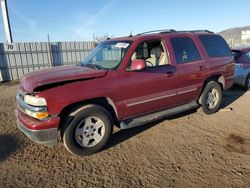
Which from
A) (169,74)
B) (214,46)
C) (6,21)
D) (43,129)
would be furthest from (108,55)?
(6,21)

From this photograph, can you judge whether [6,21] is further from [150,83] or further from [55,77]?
[150,83]

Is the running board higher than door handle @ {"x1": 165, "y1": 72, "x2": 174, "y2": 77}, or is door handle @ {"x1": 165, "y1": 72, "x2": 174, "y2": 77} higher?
door handle @ {"x1": 165, "y1": 72, "x2": 174, "y2": 77}

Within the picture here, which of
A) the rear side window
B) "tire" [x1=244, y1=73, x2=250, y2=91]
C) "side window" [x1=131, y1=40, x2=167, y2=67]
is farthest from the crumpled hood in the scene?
"tire" [x1=244, y1=73, x2=250, y2=91]

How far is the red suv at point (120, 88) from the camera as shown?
11.8 feet

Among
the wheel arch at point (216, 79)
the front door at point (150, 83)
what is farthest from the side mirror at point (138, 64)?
the wheel arch at point (216, 79)

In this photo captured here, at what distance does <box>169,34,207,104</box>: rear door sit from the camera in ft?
16.2

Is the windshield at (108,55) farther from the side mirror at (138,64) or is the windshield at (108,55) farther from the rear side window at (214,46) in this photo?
the rear side window at (214,46)

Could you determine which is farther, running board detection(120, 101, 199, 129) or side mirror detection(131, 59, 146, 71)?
running board detection(120, 101, 199, 129)

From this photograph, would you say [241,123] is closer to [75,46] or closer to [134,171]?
[134,171]

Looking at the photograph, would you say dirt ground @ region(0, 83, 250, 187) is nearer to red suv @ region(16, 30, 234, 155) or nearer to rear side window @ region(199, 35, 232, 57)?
red suv @ region(16, 30, 234, 155)

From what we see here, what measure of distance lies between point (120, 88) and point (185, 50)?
1.96 meters

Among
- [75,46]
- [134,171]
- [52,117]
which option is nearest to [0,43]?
[75,46]

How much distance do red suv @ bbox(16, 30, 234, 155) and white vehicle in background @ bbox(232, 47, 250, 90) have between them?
2.62 meters

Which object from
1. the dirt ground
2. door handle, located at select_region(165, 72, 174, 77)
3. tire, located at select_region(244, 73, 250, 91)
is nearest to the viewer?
the dirt ground
